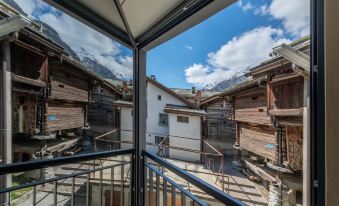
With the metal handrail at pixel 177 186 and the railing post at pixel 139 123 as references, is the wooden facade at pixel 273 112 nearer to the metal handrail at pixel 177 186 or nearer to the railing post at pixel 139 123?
the metal handrail at pixel 177 186

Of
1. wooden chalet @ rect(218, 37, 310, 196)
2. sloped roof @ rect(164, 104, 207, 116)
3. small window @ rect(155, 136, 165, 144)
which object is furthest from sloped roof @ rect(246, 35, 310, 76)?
small window @ rect(155, 136, 165, 144)

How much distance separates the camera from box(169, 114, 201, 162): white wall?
2.12 metres

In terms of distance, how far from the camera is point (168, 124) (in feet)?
8.24

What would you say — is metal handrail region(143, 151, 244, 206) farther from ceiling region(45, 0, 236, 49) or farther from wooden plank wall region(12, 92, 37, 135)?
wooden plank wall region(12, 92, 37, 135)

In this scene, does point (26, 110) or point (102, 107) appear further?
point (102, 107)

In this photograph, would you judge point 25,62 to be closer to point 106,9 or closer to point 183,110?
point 106,9

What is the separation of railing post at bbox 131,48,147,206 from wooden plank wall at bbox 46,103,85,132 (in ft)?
2.50

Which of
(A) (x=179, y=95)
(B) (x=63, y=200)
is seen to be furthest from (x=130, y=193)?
(A) (x=179, y=95)

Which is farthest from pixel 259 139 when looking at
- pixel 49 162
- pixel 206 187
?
pixel 49 162

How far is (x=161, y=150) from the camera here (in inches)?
91.0

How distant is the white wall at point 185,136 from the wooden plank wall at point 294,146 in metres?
0.90

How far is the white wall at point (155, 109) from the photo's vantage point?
2.46m

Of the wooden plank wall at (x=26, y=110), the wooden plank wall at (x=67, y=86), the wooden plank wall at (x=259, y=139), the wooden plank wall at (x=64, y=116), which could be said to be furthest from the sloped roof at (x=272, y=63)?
the wooden plank wall at (x=26, y=110)

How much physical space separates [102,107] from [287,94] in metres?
2.12
